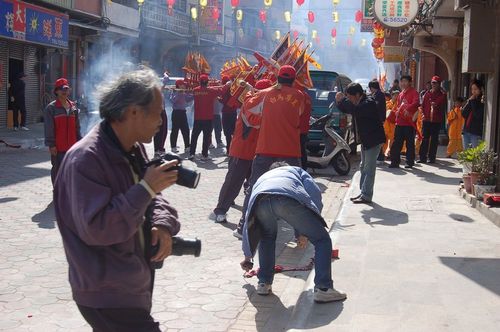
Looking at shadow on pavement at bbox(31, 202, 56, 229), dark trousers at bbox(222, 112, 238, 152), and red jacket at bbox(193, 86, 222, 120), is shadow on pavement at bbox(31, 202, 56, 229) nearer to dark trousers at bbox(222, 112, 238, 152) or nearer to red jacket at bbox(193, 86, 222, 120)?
red jacket at bbox(193, 86, 222, 120)

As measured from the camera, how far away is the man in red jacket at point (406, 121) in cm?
1237

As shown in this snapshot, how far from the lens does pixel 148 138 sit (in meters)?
2.68

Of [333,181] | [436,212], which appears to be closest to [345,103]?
[436,212]

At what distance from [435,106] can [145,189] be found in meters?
11.8

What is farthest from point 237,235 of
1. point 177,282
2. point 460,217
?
point 460,217

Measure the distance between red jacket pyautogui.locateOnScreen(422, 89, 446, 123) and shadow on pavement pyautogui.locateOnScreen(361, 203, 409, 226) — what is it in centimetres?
531

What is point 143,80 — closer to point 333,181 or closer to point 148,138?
point 148,138

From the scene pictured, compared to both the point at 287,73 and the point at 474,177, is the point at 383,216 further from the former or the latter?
the point at 287,73

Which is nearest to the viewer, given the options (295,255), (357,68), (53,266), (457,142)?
(53,266)

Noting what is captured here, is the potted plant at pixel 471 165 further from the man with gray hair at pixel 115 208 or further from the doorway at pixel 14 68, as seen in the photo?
the doorway at pixel 14 68

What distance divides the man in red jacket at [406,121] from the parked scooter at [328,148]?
3.11ft

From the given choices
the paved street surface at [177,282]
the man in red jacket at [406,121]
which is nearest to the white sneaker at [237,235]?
the paved street surface at [177,282]

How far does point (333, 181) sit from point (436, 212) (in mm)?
4199

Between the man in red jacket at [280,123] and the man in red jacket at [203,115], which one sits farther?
the man in red jacket at [203,115]
